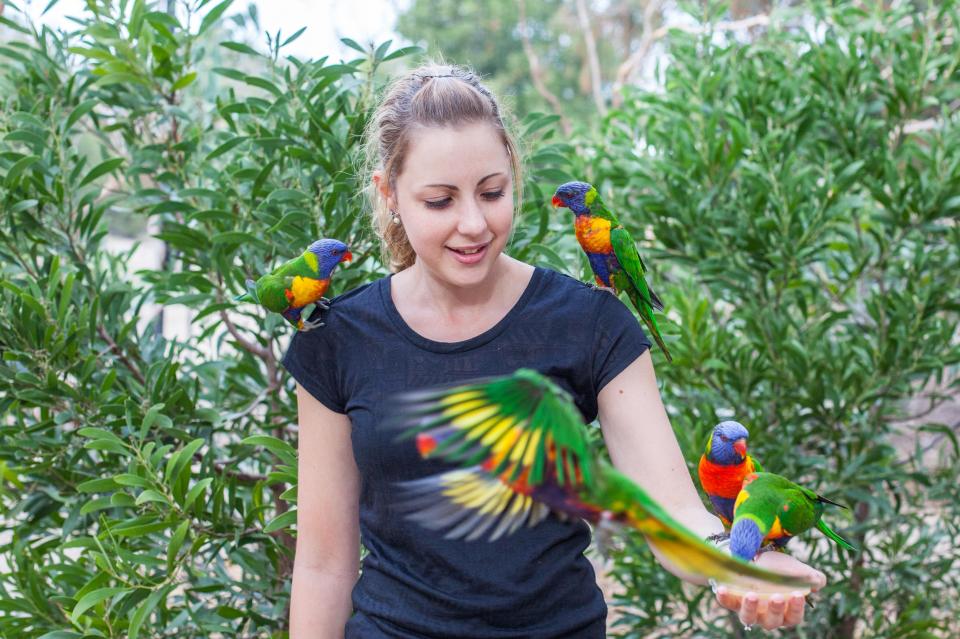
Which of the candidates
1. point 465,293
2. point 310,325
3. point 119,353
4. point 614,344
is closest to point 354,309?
point 310,325

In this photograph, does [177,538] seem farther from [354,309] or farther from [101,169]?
[101,169]

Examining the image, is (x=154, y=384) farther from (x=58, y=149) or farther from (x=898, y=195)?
(x=898, y=195)

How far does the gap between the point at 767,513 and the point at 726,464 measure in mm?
99

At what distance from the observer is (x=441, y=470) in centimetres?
112

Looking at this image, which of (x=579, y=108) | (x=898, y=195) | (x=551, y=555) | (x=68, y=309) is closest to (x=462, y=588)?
(x=551, y=555)

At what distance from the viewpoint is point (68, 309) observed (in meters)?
1.74

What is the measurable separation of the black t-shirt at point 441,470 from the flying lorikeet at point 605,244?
0.12 m

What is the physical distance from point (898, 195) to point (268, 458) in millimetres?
1701

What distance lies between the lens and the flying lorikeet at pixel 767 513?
96cm

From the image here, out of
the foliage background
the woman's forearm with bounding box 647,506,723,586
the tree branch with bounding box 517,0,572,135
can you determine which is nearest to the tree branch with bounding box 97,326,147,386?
the foliage background

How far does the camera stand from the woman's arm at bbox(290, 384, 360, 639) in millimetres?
1325

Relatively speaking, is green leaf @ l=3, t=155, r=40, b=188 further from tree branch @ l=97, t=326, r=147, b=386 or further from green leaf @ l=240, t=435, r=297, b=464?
green leaf @ l=240, t=435, r=297, b=464

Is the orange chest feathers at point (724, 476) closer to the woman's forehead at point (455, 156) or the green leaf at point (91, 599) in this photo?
the woman's forehead at point (455, 156)

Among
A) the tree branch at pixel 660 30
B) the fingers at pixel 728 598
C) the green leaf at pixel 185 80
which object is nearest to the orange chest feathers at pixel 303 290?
the fingers at pixel 728 598
